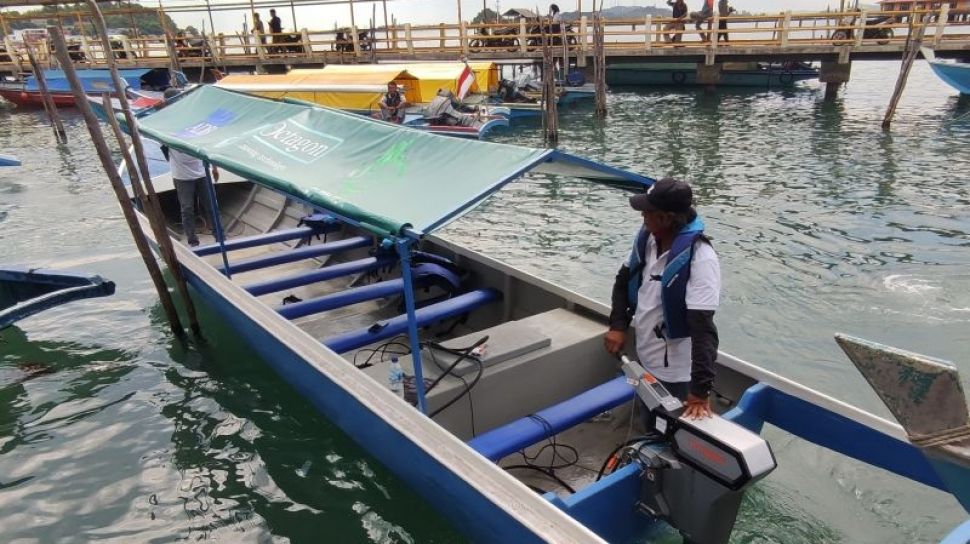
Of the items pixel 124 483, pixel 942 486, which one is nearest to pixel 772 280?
pixel 942 486

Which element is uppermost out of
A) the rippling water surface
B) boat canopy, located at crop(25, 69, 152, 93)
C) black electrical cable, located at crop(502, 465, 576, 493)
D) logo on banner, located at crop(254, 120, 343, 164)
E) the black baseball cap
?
boat canopy, located at crop(25, 69, 152, 93)

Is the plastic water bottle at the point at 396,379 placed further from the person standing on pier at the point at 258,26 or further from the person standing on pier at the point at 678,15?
the person standing on pier at the point at 258,26

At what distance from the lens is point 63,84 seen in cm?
2902

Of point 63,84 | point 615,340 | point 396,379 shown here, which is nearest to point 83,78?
point 63,84

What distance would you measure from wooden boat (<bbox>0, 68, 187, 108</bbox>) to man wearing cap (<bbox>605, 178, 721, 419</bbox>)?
101ft

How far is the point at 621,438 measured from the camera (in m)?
4.81

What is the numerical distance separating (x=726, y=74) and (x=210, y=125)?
28.4 m

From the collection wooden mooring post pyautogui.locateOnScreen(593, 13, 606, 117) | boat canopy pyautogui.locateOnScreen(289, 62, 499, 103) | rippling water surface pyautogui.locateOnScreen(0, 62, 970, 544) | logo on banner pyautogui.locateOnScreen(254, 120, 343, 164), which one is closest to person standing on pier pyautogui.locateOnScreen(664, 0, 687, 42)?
wooden mooring post pyautogui.locateOnScreen(593, 13, 606, 117)

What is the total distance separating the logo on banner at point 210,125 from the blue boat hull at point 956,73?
24.2 m

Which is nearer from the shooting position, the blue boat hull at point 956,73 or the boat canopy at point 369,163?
the boat canopy at point 369,163

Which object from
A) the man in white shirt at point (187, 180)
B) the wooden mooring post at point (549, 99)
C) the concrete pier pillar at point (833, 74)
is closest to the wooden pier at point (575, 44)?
the concrete pier pillar at point (833, 74)

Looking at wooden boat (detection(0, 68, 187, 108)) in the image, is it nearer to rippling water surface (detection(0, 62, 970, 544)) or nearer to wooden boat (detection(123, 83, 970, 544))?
rippling water surface (detection(0, 62, 970, 544))

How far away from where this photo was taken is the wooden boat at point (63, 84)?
93.8ft

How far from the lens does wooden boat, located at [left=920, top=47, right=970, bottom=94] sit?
2084 centimetres
